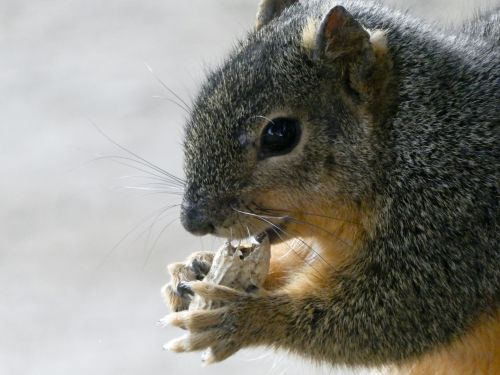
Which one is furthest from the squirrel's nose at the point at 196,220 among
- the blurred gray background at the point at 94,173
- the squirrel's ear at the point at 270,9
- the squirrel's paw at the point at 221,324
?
the blurred gray background at the point at 94,173

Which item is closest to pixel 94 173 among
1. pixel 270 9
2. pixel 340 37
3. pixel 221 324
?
pixel 270 9

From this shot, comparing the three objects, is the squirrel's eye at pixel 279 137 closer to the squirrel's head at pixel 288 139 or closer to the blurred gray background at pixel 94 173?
the squirrel's head at pixel 288 139

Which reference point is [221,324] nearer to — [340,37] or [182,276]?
Result: [182,276]

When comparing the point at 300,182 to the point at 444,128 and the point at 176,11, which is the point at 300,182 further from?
the point at 176,11

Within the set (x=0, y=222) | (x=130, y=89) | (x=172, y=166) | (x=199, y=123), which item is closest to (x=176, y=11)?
(x=130, y=89)

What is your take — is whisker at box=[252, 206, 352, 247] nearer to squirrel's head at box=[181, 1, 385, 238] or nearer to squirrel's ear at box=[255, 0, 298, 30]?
squirrel's head at box=[181, 1, 385, 238]

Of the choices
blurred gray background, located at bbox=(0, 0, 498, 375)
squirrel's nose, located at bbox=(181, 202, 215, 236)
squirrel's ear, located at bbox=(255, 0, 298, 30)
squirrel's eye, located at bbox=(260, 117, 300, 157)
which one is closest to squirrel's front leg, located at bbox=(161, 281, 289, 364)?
squirrel's nose, located at bbox=(181, 202, 215, 236)
